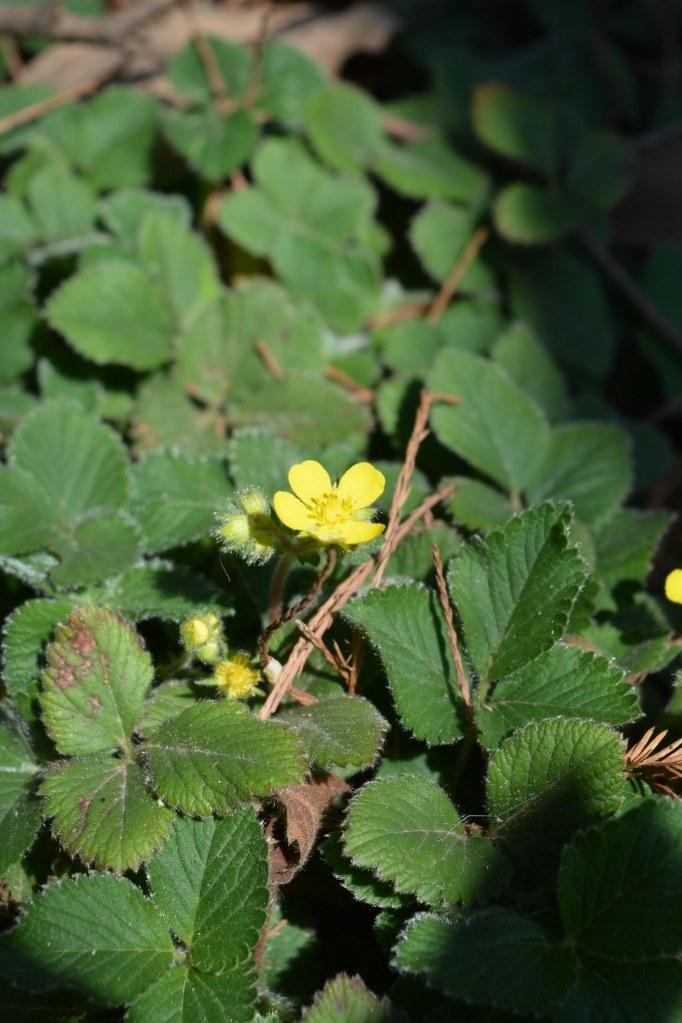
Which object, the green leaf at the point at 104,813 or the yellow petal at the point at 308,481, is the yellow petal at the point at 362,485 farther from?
the green leaf at the point at 104,813

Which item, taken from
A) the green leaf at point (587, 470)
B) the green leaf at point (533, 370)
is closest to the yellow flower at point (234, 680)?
the green leaf at point (587, 470)

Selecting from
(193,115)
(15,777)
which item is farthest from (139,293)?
(15,777)

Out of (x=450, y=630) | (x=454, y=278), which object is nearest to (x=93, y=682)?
(x=450, y=630)

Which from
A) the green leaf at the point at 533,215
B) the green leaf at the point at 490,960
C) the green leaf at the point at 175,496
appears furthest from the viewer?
the green leaf at the point at 533,215

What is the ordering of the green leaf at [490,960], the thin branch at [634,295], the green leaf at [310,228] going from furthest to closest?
the thin branch at [634,295], the green leaf at [310,228], the green leaf at [490,960]

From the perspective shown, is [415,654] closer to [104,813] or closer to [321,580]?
[321,580]

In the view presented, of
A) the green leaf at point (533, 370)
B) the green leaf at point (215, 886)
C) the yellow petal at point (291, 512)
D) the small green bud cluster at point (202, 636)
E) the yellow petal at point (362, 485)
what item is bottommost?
the green leaf at point (533, 370)
